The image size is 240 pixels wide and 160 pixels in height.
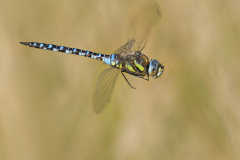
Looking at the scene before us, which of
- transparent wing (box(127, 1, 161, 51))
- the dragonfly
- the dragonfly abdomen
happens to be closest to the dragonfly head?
the dragonfly

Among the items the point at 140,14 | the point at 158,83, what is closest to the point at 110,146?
the point at 158,83

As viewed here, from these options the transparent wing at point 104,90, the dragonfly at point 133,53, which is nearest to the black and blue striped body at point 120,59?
the dragonfly at point 133,53

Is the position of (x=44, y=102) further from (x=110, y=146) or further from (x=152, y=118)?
(x=152, y=118)

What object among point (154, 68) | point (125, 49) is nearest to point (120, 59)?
point (125, 49)

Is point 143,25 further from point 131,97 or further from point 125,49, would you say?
point 131,97

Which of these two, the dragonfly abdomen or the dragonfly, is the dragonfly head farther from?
the dragonfly abdomen

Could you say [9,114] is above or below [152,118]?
below
